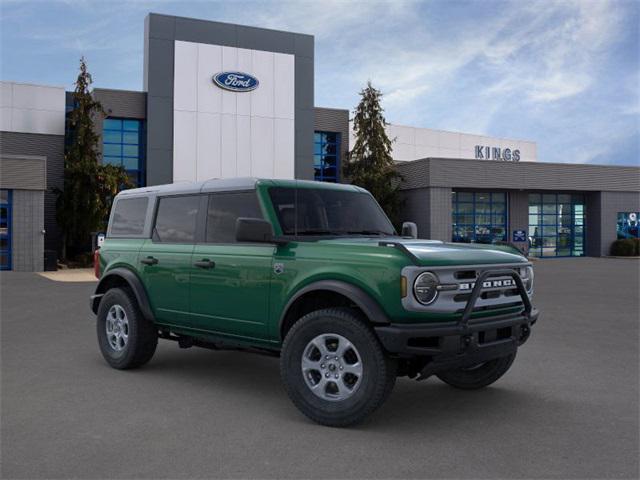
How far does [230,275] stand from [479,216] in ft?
103

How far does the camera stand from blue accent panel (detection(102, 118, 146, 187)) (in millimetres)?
32312

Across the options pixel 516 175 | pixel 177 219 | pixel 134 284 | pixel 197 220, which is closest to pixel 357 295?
pixel 197 220

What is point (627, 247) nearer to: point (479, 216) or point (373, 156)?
point (479, 216)

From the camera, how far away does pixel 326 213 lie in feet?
20.0

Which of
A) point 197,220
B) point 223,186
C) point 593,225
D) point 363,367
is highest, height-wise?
point 593,225

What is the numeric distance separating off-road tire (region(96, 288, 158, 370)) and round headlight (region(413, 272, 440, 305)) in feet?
11.3

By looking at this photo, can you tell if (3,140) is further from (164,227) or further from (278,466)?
(278,466)

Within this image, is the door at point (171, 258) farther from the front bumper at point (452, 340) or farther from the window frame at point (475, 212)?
the window frame at point (475, 212)

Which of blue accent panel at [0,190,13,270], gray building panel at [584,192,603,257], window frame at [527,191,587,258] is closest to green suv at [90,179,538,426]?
blue accent panel at [0,190,13,270]

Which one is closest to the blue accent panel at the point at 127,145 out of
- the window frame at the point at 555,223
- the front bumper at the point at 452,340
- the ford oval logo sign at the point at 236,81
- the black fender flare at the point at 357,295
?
the ford oval logo sign at the point at 236,81

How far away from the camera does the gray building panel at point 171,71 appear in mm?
31875

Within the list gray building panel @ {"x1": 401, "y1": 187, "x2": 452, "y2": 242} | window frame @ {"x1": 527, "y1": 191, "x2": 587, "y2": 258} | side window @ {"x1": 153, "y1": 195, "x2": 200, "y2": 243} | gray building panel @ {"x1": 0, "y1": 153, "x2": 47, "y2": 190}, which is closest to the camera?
side window @ {"x1": 153, "y1": 195, "x2": 200, "y2": 243}

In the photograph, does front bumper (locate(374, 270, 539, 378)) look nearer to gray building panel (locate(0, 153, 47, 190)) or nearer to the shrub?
gray building panel (locate(0, 153, 47, 190))

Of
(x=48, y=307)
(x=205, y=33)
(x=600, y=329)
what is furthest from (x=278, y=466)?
(x=205, y=33)
